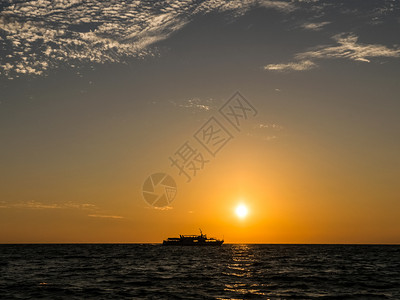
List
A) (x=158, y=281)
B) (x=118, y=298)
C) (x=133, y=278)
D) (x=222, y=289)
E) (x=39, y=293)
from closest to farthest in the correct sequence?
(x=118, y=298), (x=39, y=293), (x=222, y=289), (x=158, y=281), (x=133, y=278)

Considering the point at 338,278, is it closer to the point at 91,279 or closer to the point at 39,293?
the point at 91,279

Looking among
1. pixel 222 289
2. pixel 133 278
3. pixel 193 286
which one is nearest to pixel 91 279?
pixel 133 278

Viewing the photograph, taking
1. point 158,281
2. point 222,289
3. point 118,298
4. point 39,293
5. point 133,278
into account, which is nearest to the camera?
point 118,298

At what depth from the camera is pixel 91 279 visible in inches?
2044

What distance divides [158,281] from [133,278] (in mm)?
5009

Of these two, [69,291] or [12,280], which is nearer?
[69,291]

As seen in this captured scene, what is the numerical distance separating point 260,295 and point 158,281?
53.7 ft

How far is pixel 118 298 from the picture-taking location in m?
37.4

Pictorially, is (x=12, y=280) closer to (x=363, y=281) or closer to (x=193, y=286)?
(x=193, y=286)

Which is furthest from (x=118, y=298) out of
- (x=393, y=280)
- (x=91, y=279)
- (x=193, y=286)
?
(x=393, y=280)

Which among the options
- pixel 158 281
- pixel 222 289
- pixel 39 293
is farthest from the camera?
pixel 158 281

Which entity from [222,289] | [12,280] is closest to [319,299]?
[222,289]

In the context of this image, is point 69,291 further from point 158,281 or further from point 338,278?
point 338,278

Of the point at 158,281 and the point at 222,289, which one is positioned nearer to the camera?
the point at 222,289
